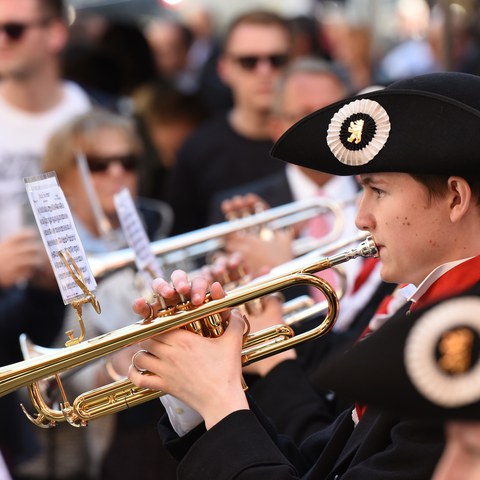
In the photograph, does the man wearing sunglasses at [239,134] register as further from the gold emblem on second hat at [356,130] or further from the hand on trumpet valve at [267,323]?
the gold emblem on second hat at [356,130]

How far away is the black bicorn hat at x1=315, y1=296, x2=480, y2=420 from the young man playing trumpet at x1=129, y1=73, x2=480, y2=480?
0.51 metres

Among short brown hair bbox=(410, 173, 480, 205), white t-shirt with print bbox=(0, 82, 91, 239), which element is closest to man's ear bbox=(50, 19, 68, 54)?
white t-shirt with print bbox=(0, 82, 91, 239)

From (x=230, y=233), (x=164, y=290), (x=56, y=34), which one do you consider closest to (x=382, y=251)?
(x=164, y=290)

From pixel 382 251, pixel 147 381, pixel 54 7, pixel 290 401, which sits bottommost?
pixel 290 401

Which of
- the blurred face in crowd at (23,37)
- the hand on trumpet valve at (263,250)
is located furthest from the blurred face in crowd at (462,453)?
the blurred face in crowd at (23,37)

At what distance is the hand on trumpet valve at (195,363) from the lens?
2.22 meters

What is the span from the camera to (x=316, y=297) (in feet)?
13.1

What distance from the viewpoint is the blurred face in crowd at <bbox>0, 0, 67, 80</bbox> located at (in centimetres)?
515

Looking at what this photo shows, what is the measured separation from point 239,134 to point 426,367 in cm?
449

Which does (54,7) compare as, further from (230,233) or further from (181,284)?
(181,284)

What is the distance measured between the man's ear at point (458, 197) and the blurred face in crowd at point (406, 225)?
12 millimetres

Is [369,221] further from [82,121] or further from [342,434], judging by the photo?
[82,121]

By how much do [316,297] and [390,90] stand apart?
192 centimetres

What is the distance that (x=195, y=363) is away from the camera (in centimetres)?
224
